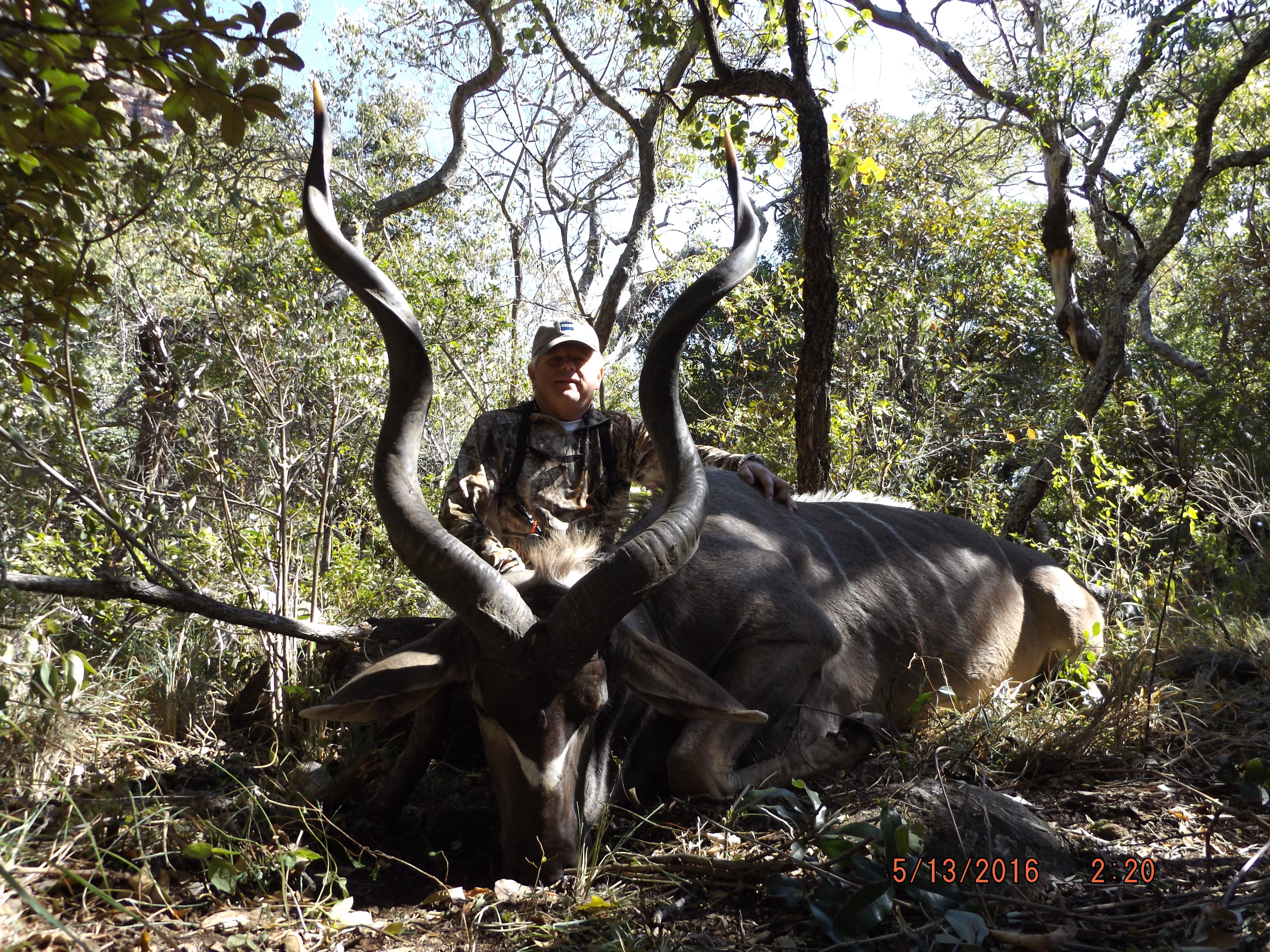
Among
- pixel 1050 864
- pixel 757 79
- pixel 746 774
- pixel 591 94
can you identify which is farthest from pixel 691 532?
pixel 591 94

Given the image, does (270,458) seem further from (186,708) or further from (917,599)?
(917,599)

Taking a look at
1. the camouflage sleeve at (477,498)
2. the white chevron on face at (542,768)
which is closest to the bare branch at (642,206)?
the camouflage sleeve at (477,498)

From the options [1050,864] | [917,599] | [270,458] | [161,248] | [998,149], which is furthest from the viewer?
[998,149]

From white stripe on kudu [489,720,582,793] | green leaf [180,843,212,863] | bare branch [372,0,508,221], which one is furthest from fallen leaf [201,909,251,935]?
bare branch [372,0,508,221]

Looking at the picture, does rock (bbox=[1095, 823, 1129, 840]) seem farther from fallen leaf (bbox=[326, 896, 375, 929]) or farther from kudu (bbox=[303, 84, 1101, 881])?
fallen leaf (bbox=[326, 896, 375, 929])

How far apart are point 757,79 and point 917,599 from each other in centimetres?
373

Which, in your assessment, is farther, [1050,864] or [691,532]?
[691,532]

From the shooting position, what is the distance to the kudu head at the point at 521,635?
2.94 metres

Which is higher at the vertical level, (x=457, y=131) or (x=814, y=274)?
(x=457, y=131)

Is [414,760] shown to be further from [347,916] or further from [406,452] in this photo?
[406,452]

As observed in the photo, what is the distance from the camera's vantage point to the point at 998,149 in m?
15.6

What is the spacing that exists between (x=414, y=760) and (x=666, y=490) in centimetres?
139

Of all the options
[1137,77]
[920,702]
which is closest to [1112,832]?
[920,702]

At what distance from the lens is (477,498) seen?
172 inches
